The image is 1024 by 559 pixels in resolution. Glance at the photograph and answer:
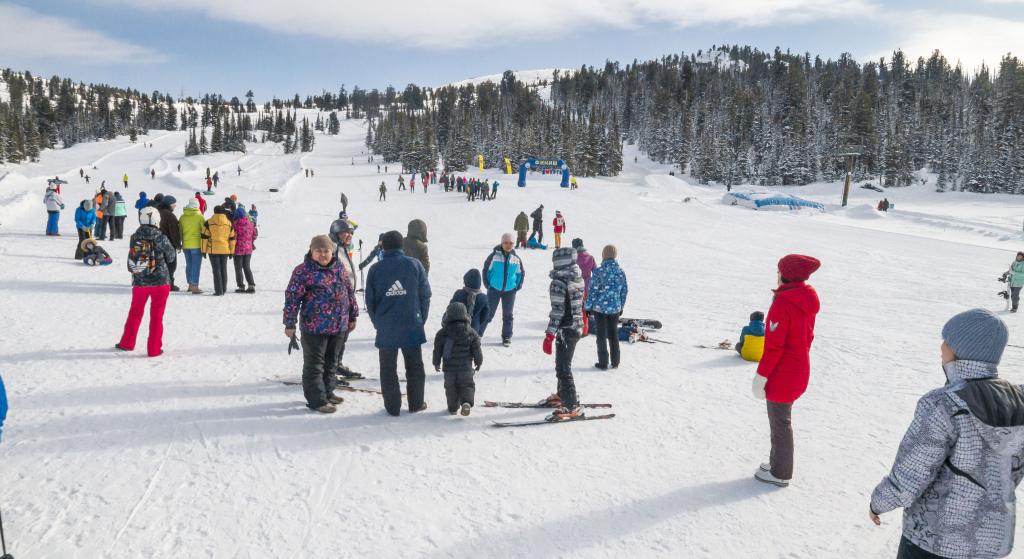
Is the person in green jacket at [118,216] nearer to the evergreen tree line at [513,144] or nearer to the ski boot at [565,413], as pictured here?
the ski boot at [565,413]

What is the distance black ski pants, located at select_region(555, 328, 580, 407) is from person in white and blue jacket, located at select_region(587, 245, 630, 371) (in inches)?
51.3

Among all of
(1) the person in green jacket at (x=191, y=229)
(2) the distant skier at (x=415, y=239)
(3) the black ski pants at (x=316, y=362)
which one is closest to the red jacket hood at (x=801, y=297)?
(3) the black ski pants at (x=316, y=362)

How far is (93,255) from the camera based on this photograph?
1173 centimetres

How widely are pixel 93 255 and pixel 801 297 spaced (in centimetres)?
1360

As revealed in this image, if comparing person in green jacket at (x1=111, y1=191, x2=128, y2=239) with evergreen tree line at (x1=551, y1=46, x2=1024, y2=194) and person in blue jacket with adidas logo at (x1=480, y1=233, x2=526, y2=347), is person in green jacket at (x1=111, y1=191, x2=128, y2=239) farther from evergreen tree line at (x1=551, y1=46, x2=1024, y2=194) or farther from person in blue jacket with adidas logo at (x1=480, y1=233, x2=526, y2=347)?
evergreen tree line at (x1=551, y1=46, x2=1024, y2=194)

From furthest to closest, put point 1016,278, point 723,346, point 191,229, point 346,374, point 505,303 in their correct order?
point 1016,278 < point 191,229 < point 723,346 < point 505,303 < point 346,374

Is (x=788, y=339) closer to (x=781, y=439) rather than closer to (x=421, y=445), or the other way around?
(x=781, y=439)

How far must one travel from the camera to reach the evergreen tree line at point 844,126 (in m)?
55.4

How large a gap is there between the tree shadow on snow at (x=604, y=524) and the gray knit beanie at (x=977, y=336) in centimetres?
219

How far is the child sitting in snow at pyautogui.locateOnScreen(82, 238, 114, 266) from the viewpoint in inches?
459

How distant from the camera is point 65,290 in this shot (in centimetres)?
959

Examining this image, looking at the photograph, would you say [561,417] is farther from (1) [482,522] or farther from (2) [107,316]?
(2) [107,316]

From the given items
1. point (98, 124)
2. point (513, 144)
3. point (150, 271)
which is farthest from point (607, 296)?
point (98, 124)

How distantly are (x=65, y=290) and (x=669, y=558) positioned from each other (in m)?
10.9
